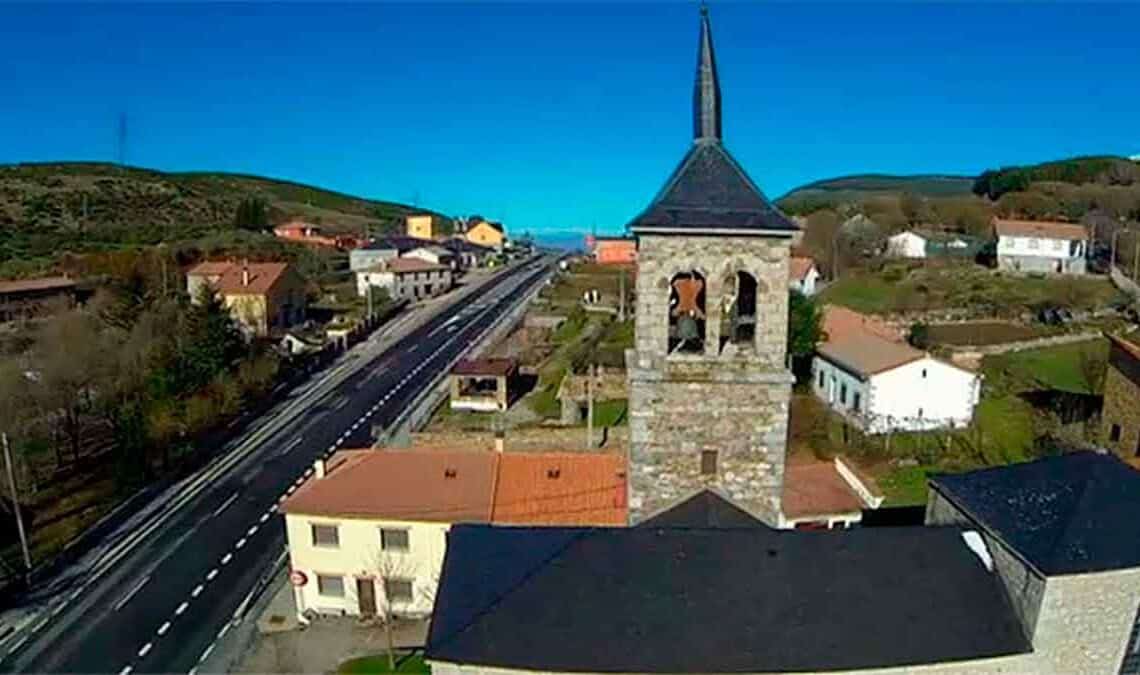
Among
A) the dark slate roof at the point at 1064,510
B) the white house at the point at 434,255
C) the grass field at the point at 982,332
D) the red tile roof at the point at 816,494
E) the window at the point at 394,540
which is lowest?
the window at the point at 394,540

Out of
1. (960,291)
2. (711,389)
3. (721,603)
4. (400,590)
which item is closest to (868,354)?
(400,590)

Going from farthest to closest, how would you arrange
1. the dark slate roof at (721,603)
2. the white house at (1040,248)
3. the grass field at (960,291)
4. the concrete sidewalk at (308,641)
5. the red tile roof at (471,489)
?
the white house at (1040,248) < the grass field at (960,291) < the red tile roof at (471,489) < the concrete sidewalk at (308,641) < the dark slate roof at (721,603)

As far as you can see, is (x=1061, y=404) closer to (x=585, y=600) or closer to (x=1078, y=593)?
(x=1078, y=593)

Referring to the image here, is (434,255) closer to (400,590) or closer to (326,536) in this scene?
(326,536)

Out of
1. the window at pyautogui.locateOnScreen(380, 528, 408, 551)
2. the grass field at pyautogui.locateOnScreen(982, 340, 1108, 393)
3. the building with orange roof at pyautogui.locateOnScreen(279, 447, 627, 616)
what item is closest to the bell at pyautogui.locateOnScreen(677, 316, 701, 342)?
the building with orange roof at pyautogui.locateOnScreen(279, 447, 627, 616)

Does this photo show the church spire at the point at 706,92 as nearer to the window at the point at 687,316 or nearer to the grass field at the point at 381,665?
the window at the point at 687,316

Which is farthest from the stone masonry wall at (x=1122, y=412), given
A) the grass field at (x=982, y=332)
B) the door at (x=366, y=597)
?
the door at (x=366, y=597)

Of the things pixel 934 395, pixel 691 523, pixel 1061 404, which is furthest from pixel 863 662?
pixel 1061 404
